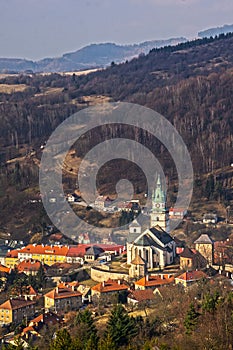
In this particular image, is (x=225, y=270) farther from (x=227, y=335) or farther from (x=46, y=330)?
(x=227, y=335)

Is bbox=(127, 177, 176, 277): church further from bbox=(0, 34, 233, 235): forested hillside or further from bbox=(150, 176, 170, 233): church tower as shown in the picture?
bbox=(0, 34, 233, 235): forested hillside

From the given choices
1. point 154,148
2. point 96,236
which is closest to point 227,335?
point 96,236

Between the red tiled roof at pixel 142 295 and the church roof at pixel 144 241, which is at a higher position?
the church roof at pixel 144 241

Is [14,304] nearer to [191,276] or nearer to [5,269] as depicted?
[191,276]

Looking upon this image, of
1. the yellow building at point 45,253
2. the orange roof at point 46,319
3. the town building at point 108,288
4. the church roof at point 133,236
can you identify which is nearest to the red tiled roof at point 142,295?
the town building at point 108,288

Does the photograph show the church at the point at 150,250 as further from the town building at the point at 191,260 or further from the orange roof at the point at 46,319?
the orange roof at the point at 46,319

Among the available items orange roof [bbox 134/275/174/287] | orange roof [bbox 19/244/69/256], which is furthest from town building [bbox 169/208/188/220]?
orange roof [bbox 134/275/174/287]
